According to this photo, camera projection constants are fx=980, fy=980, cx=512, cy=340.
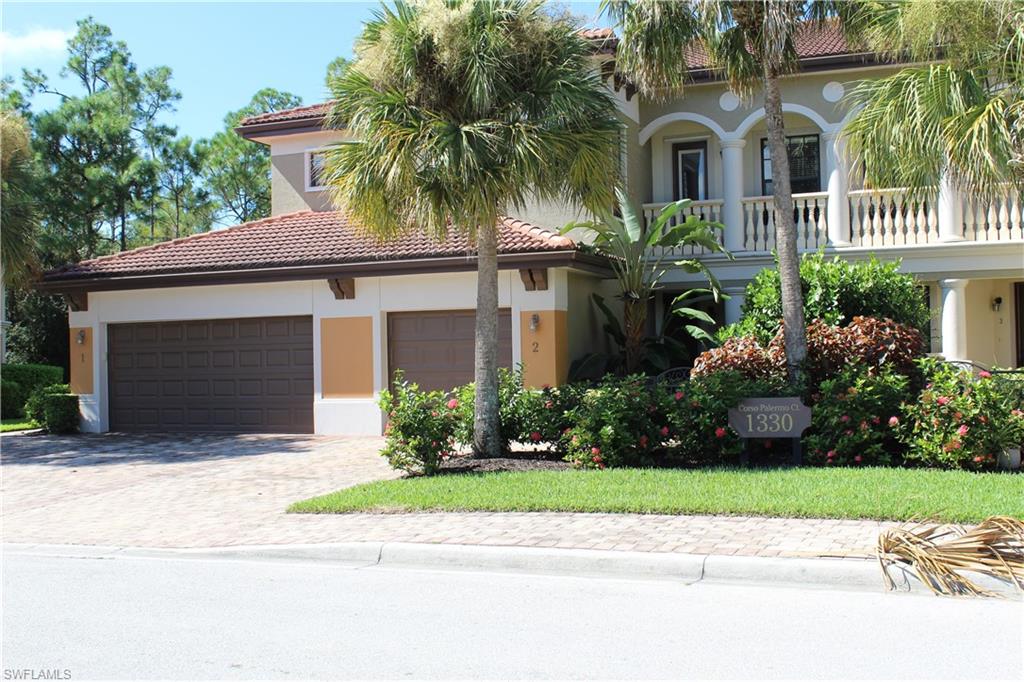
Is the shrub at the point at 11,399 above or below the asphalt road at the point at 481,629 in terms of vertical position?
above

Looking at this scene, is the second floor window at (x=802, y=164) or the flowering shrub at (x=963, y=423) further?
the second floor window at (x=802, y=164)

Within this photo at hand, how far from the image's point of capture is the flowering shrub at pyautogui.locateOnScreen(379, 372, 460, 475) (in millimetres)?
12352

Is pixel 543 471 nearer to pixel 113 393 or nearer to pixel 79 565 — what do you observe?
pixel 79 565

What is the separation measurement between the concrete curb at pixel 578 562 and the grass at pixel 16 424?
46.7 ft

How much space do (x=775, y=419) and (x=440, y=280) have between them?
754cm

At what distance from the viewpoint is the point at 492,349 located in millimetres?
13438

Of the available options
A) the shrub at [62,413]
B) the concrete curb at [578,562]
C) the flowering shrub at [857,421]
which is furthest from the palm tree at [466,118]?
the shrub at [62,413]

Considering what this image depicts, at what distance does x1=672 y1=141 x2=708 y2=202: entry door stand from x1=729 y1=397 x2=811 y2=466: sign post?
9704 millimetres

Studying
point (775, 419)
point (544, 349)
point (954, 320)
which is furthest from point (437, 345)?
point (954, 320)

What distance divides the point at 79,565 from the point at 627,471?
624 centimetres

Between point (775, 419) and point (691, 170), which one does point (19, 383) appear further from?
point (775, 419)

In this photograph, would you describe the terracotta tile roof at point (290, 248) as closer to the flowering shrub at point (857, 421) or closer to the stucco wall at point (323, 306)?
the stucco wall at point (323, 306)

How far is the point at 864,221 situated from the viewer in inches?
724

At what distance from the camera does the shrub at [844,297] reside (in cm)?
1445
